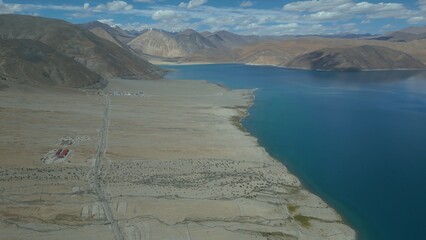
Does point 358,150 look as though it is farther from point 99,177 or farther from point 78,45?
point 78,45

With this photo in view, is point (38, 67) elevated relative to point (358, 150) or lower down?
elevated

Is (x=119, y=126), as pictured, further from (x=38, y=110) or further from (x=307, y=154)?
(x=307, y=154)

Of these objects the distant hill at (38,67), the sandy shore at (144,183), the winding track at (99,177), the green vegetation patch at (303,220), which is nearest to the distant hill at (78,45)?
the distant hill at (38,67)

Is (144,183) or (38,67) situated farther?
(38,67)

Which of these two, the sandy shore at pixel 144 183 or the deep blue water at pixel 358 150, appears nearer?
the sandy shore at pixel 144 183

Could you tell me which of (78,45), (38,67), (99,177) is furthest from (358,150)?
(78,45)

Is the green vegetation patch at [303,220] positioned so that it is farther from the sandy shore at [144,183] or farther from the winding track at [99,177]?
the winding track at [99,177]
